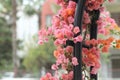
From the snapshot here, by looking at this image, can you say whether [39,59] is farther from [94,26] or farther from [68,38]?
[68,38]

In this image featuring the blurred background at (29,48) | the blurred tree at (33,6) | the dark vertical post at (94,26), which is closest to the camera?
the dark vertical post at (94,26)

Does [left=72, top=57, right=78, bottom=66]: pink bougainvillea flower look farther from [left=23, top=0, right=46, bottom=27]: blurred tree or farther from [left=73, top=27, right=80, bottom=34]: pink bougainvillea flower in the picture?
[left=23, top=0, right=46, bottom=27]: blurred tree

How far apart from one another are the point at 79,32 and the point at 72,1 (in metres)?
0.15

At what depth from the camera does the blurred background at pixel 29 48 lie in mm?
4488

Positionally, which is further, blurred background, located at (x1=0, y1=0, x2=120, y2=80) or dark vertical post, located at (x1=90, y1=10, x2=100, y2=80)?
blurred background, located at (x1=0, y1=0, x2=120, y2=80)

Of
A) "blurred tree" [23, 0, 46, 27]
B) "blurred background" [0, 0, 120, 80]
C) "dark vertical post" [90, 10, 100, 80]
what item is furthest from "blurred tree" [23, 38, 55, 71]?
"dark vertical post" [90, 10, 100, 80]

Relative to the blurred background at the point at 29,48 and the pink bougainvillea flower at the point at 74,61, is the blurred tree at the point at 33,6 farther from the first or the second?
the pink bougainvillea flower at the point at 74,61

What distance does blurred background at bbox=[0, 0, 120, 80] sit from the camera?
4.49 m

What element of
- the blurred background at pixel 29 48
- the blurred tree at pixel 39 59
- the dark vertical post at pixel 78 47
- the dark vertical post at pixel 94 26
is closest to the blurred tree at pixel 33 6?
the blurred background at pixel 29 48

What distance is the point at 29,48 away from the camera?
7562mm

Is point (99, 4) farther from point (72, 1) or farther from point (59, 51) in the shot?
point (59, 51)

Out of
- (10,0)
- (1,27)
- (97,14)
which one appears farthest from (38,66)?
(97,14)

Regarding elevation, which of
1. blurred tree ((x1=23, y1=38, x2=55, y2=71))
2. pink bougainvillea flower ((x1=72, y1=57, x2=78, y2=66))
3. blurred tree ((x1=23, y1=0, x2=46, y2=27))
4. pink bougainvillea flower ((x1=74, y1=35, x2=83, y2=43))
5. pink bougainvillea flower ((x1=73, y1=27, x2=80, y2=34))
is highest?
blurred tree ((x1=23, y1=0, x2=46, y2=27))

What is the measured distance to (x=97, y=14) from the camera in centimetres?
158
